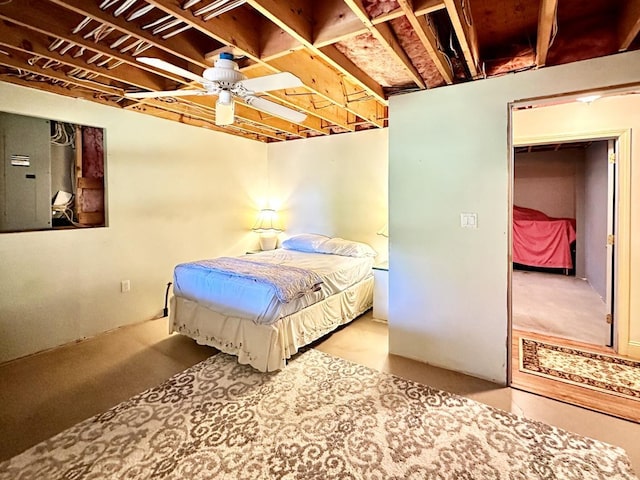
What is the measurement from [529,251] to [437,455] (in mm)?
5936

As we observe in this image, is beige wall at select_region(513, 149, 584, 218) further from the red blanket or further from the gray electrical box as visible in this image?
the gray electrical box

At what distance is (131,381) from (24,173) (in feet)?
7.21

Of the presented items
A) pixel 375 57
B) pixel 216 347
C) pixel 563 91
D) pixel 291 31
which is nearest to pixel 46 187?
pixel 216 347

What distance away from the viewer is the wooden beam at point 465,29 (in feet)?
5.36

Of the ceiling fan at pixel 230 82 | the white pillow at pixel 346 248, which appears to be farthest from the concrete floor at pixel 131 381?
the ceiling fan at pixel 230 82

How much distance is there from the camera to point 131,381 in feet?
8.13

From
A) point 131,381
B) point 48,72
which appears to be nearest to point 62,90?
point 48,72

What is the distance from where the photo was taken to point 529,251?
20.9 feet

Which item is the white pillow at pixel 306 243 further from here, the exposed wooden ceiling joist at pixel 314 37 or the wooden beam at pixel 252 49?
the exposed wooden ceiling joist at pixel 314 37

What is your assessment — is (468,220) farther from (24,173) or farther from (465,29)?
(24,173)

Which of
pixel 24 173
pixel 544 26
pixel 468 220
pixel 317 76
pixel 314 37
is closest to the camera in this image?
pixel 544 26

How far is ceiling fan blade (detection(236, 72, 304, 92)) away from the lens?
6.25 feet

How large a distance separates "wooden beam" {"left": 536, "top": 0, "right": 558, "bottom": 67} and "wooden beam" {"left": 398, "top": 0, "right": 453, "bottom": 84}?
551mm

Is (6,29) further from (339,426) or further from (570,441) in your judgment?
(570,441)
